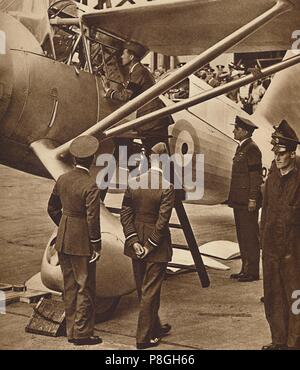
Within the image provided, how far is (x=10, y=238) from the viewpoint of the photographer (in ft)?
25.1

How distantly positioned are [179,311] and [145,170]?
1283 mm

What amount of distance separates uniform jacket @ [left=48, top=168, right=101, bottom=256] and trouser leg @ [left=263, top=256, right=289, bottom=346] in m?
1.10

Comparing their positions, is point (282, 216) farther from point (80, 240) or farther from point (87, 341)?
point (87, 341)

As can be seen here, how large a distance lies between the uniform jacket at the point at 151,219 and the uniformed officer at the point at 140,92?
51cm

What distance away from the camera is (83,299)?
4.45 meters

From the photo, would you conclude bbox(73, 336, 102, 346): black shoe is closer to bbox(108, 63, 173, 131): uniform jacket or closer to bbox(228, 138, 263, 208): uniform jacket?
bbox(108, 63, 173, 131): uniform jacket

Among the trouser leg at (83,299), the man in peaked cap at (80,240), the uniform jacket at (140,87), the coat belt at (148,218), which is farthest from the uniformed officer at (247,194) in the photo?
the trouser leg at (83,299)

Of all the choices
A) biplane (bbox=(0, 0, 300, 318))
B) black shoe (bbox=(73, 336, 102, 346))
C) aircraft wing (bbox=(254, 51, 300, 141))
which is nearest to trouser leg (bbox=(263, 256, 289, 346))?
biplane (bbox=(0, 0, 300, 318))

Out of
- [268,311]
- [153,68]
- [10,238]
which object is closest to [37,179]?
[10,238]

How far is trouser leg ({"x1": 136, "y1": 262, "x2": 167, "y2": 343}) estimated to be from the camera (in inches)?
172

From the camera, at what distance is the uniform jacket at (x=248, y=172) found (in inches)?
227

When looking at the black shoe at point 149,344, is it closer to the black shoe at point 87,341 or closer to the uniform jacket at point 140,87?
the black shoe at point 87,341

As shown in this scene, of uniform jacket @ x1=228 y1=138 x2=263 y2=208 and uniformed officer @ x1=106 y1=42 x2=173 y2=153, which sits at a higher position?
uniformed officer @ x1=106 y1=42 x2=173 y2=153
